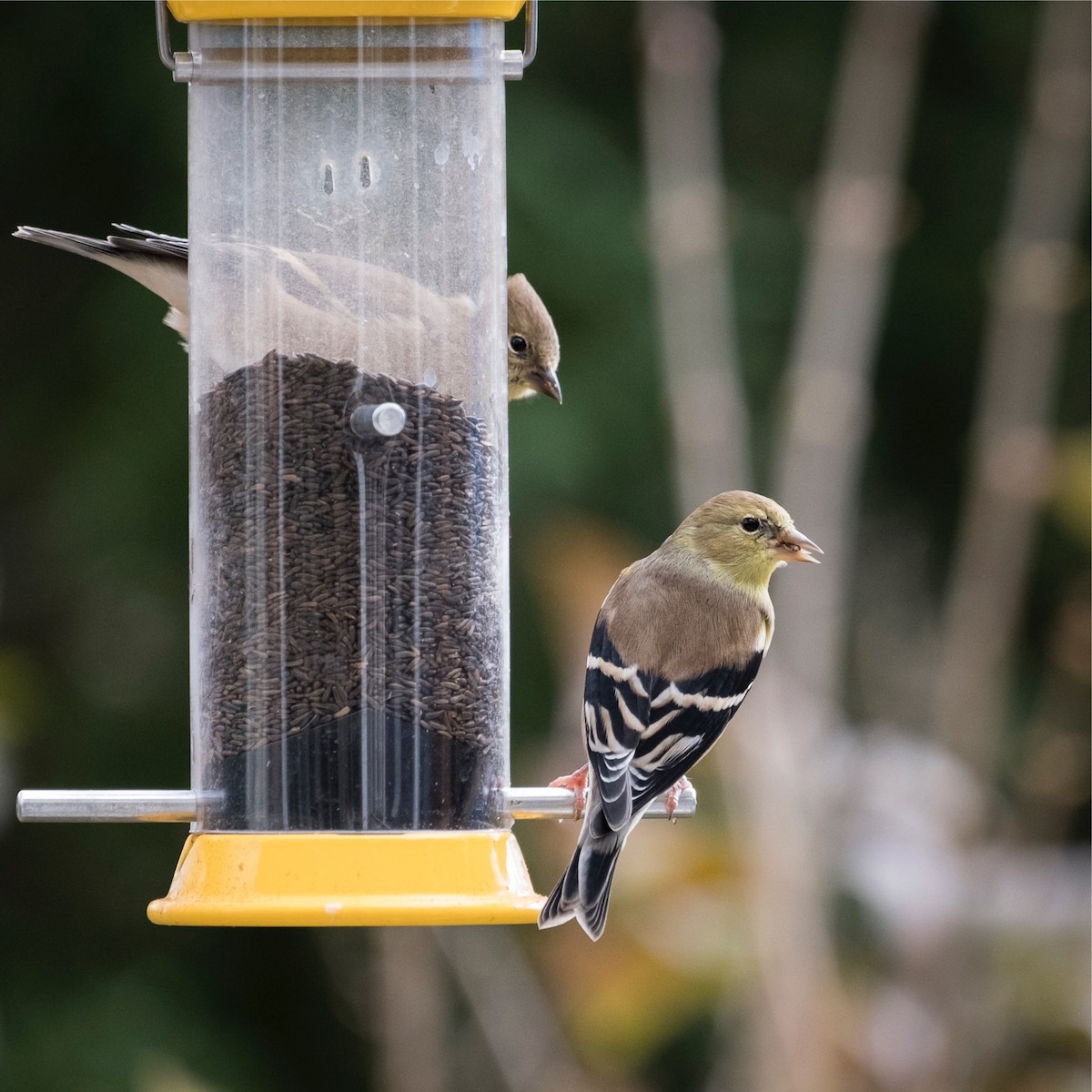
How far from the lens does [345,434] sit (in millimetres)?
2889

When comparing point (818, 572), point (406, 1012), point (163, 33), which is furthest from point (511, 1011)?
point (163, 33)

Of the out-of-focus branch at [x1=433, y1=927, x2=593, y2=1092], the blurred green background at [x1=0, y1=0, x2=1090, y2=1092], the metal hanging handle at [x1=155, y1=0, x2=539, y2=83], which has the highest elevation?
the metal hanging handle at [x1=155, y1=0, x2=539, y2=83]

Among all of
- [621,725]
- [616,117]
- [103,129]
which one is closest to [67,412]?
[103,129]

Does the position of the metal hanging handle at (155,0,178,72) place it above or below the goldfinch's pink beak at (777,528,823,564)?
above

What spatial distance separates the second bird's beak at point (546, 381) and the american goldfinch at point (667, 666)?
1.33 feet

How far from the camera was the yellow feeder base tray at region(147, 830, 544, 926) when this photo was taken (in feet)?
8.23

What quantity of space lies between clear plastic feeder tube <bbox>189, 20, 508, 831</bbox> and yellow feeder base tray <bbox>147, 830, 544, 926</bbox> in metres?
0.13

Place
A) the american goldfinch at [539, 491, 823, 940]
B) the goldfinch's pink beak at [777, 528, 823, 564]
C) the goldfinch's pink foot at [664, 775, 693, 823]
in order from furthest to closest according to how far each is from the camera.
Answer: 1. the goldfinch's pink beak at [777, 528, 823, 564]
2. the goldfinch's pink foot at [664, 775, 693, 823]
3. the american goldfinch at [539, 491, 823, 940]

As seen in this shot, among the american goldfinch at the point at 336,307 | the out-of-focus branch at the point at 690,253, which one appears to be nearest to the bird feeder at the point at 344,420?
the american goldfinch at the point at 336,307

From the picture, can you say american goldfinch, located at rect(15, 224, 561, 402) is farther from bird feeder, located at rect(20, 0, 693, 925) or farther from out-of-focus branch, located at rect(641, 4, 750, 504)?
out-of-focus branch, located at rect(641, 4, 750, 504)

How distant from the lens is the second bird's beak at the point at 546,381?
4.00 meters

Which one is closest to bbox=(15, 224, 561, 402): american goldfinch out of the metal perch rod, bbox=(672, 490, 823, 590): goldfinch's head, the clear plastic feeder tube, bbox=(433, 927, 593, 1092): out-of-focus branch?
the clear plastic feeder tube

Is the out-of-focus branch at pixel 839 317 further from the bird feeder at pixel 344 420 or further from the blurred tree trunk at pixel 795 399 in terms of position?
the bird feeder at pixel 344 420

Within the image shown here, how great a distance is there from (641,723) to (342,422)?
82cm
